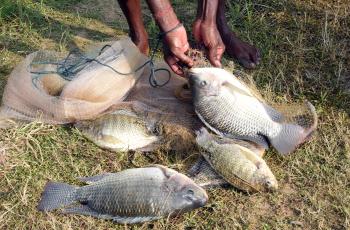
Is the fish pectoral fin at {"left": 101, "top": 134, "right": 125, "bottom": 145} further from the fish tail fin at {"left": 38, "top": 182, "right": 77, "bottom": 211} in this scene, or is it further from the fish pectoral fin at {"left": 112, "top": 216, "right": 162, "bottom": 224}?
the fish pectoral fin at {"left": 112, "top": 216, "right": 162, "bottom": 224}

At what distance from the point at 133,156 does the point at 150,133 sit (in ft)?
0.65

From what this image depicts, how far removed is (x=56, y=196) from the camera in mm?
3594

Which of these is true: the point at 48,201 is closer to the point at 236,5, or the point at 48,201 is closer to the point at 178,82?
the point at 178,82

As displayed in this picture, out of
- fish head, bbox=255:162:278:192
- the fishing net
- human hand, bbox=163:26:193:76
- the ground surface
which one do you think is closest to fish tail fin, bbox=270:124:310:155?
the ground surface

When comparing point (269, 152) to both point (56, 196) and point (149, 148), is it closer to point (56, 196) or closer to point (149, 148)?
point (149, 148)

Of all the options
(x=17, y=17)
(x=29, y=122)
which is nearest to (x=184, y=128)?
(x=29, y=122)

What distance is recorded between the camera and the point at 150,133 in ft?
13.1

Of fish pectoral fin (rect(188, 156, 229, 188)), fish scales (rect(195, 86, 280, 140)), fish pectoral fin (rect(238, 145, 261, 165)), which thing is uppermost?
fish scales (rect(195, 86, 280, 140))

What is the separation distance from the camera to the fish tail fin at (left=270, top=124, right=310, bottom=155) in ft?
12.3

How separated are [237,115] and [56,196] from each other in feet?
4.15

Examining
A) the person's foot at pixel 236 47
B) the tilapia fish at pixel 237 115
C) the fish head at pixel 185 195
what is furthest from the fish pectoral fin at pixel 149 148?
the person's foot at pixel 236 47

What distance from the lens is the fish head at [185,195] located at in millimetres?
3414

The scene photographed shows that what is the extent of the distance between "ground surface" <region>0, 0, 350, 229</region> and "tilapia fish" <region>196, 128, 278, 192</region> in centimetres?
10

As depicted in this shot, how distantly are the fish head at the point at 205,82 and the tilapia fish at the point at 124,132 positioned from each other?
1.30 feet
